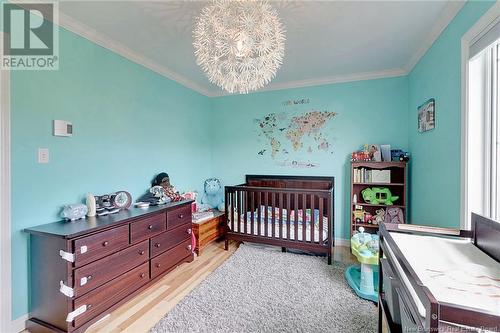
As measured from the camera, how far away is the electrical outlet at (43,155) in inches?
65.9

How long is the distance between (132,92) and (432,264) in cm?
281

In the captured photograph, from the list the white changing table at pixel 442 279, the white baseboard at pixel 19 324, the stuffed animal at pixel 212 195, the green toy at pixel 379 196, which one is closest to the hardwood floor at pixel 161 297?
the white baseboard at pixel 19 324

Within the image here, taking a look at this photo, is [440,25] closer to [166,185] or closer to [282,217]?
[282,217]

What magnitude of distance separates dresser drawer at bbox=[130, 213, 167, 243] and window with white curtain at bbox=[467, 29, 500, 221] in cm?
248

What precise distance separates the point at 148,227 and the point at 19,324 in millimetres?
1007

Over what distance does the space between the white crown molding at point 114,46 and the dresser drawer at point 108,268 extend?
6.22ft

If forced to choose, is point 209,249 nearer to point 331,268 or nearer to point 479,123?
point 331,268

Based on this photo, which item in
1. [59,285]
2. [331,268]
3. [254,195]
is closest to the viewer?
[59,285]

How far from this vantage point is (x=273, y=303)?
5.97 feet

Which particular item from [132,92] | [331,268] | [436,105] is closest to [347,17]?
[436,105]

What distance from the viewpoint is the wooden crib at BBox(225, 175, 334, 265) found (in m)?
2.55

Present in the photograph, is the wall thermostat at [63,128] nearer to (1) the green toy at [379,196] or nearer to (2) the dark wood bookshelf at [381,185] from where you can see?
(2) the dark wood bookshelf at [381,185]

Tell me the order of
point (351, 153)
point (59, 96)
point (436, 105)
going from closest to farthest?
point (59, 96) < point (436, 105) < point (351, 153)

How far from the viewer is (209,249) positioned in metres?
2.98
